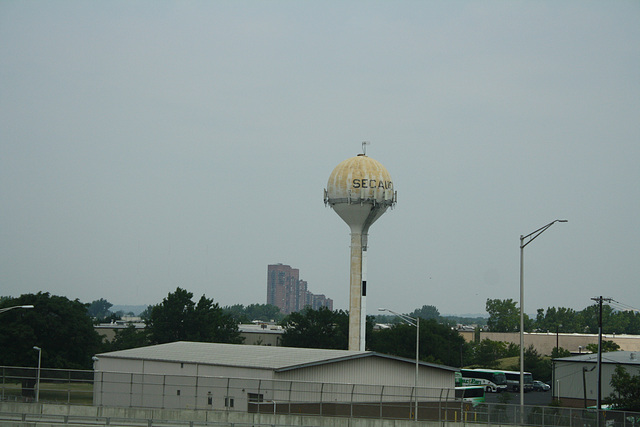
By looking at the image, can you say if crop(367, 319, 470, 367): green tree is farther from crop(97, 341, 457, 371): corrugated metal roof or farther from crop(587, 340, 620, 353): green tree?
crop(97, 341, 457, 371): corrugated metal roof

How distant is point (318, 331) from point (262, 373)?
2736 inches

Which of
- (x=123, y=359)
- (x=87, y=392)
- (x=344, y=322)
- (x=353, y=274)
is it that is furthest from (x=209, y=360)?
(x=344, y=322)

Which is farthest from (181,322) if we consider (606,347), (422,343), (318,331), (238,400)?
(238,400)

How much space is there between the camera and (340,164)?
258ft

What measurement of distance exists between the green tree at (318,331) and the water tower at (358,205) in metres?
42.9

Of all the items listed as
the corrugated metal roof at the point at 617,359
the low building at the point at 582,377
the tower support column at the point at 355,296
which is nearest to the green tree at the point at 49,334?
the tower support column at the point at 355,296

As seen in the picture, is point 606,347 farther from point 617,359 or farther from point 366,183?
point 366,183

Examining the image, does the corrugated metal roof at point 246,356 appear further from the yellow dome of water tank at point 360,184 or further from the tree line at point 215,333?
the tree line at point 215,333

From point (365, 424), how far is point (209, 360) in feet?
59.2

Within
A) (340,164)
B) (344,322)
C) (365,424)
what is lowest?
(365,424)

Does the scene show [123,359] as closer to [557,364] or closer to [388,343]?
[557,364]

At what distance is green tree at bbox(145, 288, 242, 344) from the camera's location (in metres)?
121

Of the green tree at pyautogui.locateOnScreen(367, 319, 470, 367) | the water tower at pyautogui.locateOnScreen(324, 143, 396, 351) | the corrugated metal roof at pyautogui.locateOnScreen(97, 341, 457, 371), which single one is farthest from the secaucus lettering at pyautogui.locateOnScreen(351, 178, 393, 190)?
the green tree at pyautogui.locateOnScreen(367, 319, 470, 367)

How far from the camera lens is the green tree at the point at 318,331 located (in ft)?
394
